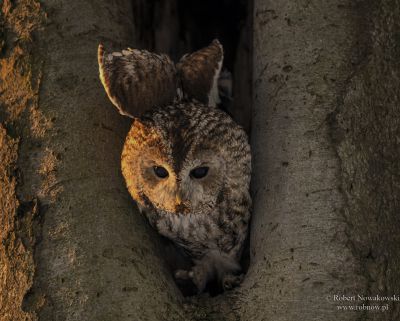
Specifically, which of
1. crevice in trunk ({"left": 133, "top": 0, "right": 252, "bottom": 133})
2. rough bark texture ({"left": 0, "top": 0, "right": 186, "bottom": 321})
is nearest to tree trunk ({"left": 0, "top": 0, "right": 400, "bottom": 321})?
rough bark texture ({"left": 0, "top": 0, "right": 186, "bottom": 321})

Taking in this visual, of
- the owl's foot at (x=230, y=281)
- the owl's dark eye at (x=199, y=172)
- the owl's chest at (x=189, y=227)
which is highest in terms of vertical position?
the owl's dark eye at (x=199, y=172)

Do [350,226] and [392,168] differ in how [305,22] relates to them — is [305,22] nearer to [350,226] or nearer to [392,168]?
[392,168]

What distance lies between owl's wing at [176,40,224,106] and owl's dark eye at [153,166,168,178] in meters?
0.40

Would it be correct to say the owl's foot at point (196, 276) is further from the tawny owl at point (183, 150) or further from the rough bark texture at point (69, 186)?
the rough bark texture at point (69, 186)

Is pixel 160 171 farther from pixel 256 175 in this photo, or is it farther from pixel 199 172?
pixel 256 175

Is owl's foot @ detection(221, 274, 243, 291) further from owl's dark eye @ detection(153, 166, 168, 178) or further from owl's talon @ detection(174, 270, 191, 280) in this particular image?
owl's dark eye @ detection(153, 166, 168, 178)

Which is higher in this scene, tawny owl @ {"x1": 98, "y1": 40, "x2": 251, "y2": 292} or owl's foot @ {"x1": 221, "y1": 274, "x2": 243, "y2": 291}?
Result: tawny owl @ {"x1": 98, "y1": 40, "x2": 251, "y2": 292}

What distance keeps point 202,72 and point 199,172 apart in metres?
0.44

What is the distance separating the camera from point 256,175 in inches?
93.6

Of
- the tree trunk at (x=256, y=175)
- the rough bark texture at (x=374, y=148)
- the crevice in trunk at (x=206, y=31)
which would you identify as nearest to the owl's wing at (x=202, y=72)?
the tree trunk at (x=256, y=175)

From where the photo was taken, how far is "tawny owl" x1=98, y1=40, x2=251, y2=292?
7.22 feet

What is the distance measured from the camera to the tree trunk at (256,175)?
1977 mm

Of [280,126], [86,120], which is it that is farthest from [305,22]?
[86,120]

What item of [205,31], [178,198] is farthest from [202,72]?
[205,31]
